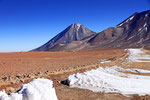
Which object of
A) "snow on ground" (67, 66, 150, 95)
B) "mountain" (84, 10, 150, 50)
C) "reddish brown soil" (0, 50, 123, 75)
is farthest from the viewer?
"mountain" (84, 10, 150, 50)

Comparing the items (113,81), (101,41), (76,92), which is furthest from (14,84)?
(101,41)

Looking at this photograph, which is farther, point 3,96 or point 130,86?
point 130,86

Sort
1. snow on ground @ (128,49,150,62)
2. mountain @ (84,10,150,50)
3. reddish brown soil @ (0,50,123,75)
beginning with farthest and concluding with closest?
1. mountain @ (84,10,150,50)
2. snow on ground @ (128,49,150,62)
3. reddish brown soil @ (0,50,123,75)

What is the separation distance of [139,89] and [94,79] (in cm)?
239

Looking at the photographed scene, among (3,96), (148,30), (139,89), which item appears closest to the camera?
(3,96)

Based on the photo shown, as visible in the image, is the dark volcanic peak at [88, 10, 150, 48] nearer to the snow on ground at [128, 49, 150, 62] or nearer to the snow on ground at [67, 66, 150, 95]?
the snow on ground at [128, 49, 150, 62]

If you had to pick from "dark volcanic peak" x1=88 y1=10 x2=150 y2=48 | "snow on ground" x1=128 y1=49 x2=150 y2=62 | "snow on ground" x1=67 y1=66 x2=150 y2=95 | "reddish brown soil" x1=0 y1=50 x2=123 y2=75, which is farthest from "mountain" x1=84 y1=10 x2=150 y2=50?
"snow on ground" x1=67 y1=66 x2=150 y2=95

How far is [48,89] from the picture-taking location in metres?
5.54

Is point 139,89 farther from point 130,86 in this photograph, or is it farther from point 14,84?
point 14,84

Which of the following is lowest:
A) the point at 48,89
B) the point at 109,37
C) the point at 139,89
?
the point at 139,89

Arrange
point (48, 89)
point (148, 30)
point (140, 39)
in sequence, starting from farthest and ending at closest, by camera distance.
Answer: point (148, 30), point (140, 39), point (48, 89)

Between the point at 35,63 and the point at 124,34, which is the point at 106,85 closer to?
the point at 35,63

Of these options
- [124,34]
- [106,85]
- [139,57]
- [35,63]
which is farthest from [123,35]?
[106,85]

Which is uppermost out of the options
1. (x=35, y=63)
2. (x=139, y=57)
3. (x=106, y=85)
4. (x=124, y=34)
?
(x=124, y=34)
